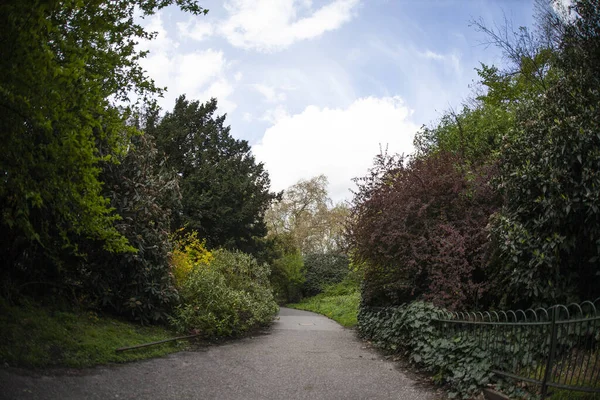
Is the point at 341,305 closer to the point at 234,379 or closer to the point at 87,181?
the point at 234,379

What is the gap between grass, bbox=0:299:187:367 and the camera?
19.9 ft

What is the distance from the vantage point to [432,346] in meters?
7.05

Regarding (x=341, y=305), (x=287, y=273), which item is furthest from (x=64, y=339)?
(x=287, y=273)

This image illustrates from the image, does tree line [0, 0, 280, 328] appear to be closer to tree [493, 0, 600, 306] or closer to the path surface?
the path surface

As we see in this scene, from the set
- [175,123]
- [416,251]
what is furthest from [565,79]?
[175,123]

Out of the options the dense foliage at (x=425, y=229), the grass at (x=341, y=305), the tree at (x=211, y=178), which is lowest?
the grass at (x=341, y=305)

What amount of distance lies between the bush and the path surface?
24.4 m

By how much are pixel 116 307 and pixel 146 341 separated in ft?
5.48

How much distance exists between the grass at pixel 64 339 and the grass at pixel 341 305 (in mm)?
8858

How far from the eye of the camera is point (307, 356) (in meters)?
8.73

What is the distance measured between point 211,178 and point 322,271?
12891mm

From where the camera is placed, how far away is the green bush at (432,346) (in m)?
5.52

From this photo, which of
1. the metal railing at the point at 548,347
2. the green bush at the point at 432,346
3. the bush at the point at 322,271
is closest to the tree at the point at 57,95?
the green bush at the point at 432,346

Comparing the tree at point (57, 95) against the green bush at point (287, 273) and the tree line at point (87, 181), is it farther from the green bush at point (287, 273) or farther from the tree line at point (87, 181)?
the green bush at point (287, 273)
